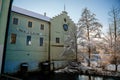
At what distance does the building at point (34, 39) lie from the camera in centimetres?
498

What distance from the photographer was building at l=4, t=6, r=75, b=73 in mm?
4984

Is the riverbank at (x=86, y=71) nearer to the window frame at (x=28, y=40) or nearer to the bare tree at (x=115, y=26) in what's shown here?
the bare tree at (x=115, y=26)

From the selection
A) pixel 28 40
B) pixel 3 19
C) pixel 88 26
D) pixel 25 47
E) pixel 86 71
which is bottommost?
pixel 86 71

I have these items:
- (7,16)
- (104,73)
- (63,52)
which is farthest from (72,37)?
(7,16)

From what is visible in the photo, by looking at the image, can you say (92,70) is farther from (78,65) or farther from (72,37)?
(72,37)

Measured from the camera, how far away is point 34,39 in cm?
589

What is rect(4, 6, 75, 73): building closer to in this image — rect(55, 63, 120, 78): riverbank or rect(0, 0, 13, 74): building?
rect(55, 63, 120, 78): riverbank

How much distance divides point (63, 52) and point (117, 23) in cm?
319

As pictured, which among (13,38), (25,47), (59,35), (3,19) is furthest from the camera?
(59,35)

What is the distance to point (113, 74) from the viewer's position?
4645 mm

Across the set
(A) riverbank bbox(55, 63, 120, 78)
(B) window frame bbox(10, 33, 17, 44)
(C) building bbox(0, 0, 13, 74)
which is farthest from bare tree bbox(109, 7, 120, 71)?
(B) window frame bbox(10, 33, 17, 44)

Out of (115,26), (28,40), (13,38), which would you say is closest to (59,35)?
(28,40)

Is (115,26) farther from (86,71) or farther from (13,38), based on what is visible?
(13,38)

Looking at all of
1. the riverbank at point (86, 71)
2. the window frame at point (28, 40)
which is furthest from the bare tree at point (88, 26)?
the window frame at point (28, 40)
